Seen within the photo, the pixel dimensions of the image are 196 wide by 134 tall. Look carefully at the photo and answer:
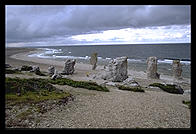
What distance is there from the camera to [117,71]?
20.7 m

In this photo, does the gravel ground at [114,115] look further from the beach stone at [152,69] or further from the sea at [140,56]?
the sea at [140,56]

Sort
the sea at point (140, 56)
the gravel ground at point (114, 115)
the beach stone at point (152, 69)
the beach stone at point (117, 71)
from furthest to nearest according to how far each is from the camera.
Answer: the sea at point (140, 56), the beach stone at point (152, 69), the beach stone at point (117, 71), the gravel ground at point (114, 115)

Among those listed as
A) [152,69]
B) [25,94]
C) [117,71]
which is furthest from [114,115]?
[152,69]

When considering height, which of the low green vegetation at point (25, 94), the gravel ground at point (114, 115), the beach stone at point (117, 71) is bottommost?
the gravel ground at point (114, 115)

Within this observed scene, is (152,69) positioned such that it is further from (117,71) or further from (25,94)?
(25,94)

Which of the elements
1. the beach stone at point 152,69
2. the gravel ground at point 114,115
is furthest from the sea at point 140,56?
the gravel ground at point 114,115

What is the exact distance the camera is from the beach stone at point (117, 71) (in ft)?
67.4

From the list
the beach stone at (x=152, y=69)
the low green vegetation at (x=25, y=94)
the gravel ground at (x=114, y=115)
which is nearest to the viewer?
the gravel ground at (x=114, y=115)

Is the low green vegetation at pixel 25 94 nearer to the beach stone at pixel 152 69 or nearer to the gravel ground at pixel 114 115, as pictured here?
the gravel ground at pixel 114 115

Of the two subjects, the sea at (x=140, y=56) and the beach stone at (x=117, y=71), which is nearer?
the beach stone at (x=117, y=71)

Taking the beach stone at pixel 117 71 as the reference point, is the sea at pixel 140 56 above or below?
above
